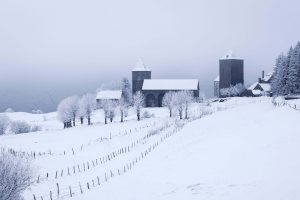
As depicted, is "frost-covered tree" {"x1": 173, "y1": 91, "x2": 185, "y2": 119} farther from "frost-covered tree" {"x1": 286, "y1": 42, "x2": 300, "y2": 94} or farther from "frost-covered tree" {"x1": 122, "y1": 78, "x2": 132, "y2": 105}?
"frost-covered tree" {"x1": 122, "y1": 78, "x2": 132, "y2": 105}

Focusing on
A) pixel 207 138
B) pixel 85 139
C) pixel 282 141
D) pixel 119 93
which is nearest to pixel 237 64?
pixel 119 93

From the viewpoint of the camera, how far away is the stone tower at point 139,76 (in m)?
127

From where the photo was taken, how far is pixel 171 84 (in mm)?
121062

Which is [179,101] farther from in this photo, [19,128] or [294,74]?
[19,128]

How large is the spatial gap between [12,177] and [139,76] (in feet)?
344

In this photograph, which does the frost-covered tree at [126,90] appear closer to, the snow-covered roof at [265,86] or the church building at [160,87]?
the church building at [160,87]

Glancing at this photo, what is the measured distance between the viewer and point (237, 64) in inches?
5182

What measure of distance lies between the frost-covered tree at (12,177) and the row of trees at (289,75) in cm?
6553

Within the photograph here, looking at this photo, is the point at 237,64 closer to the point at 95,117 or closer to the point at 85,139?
the point at 95,117

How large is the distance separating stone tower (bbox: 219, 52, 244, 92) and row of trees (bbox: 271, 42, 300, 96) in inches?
1725

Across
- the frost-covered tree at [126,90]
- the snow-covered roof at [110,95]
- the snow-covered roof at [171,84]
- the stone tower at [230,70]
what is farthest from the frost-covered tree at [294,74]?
the frost-covered tree at [126,90]

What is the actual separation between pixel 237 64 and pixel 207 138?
9877cm

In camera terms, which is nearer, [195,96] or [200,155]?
[200,155]

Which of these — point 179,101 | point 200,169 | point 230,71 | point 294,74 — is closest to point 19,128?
point 179,101
